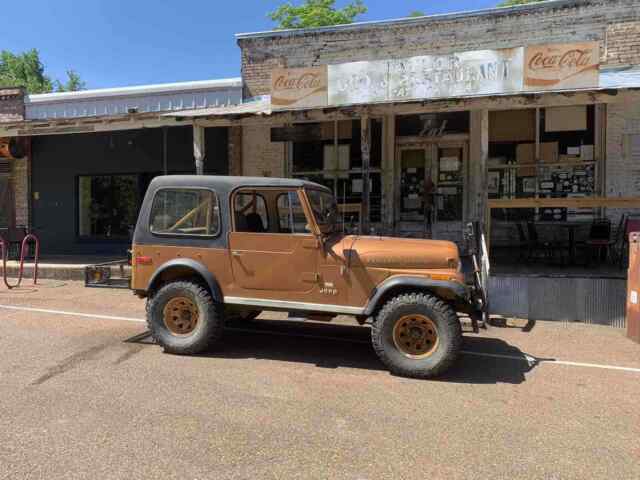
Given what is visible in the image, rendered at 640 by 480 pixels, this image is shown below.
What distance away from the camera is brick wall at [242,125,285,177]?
12320 mm

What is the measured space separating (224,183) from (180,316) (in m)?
1.58

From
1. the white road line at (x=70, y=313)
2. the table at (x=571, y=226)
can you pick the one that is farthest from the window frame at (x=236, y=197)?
the table at (x=571, y=226)

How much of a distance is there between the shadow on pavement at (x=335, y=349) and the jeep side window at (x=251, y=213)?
1.45 m

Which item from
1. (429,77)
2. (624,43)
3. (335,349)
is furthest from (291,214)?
(624,43)

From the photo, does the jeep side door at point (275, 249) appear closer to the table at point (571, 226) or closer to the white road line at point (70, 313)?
the white road line at point (70, 313)

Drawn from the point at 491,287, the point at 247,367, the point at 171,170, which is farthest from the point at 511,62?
the point at 171,170

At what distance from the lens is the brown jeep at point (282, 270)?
16.2ft

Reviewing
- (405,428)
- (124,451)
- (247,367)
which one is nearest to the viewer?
(124,451)

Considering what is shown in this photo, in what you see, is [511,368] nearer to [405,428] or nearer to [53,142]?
[405,428]

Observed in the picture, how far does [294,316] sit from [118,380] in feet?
6.10

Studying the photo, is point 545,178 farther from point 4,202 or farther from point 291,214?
point 4,202

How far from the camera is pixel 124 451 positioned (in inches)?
131

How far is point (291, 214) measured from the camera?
5.38 meters

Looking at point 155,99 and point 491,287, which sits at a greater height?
point 155,99
